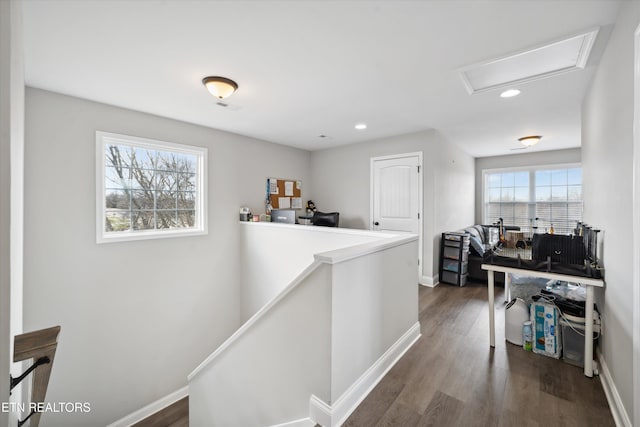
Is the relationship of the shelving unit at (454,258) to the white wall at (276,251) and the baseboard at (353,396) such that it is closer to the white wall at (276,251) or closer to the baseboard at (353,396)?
the white wall at (276,251)

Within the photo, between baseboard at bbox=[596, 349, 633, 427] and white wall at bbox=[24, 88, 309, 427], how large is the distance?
4036 mm

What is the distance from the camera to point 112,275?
3072 millimetres

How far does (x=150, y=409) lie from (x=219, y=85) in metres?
3.96

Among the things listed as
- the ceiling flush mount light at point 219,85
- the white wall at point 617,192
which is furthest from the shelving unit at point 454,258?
the ceiling flush mount light at point 219,85

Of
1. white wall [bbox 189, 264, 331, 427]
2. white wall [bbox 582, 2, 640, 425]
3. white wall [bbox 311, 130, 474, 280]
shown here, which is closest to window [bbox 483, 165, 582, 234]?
white wall [bbox 311, 130, 474, 280]

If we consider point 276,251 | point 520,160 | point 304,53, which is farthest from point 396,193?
point 520,160

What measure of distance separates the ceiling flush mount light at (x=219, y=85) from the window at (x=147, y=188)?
152 centimetres

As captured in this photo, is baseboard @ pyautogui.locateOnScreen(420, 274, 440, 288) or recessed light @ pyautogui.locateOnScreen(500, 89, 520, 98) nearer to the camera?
recessed light @ pyautogui.locateOnScreen(500, 89, 520, 98)

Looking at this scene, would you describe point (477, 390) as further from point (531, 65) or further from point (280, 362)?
point (531, 65)

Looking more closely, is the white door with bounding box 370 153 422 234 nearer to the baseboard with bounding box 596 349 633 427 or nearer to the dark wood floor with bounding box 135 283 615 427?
the dark wood floor with bounding box 135 283 615 427

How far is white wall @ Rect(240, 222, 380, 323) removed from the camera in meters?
2.84

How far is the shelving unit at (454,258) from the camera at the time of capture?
394 centimetres

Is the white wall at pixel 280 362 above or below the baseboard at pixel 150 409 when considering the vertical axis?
above

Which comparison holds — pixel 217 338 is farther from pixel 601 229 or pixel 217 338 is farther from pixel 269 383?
pixel 601 229
